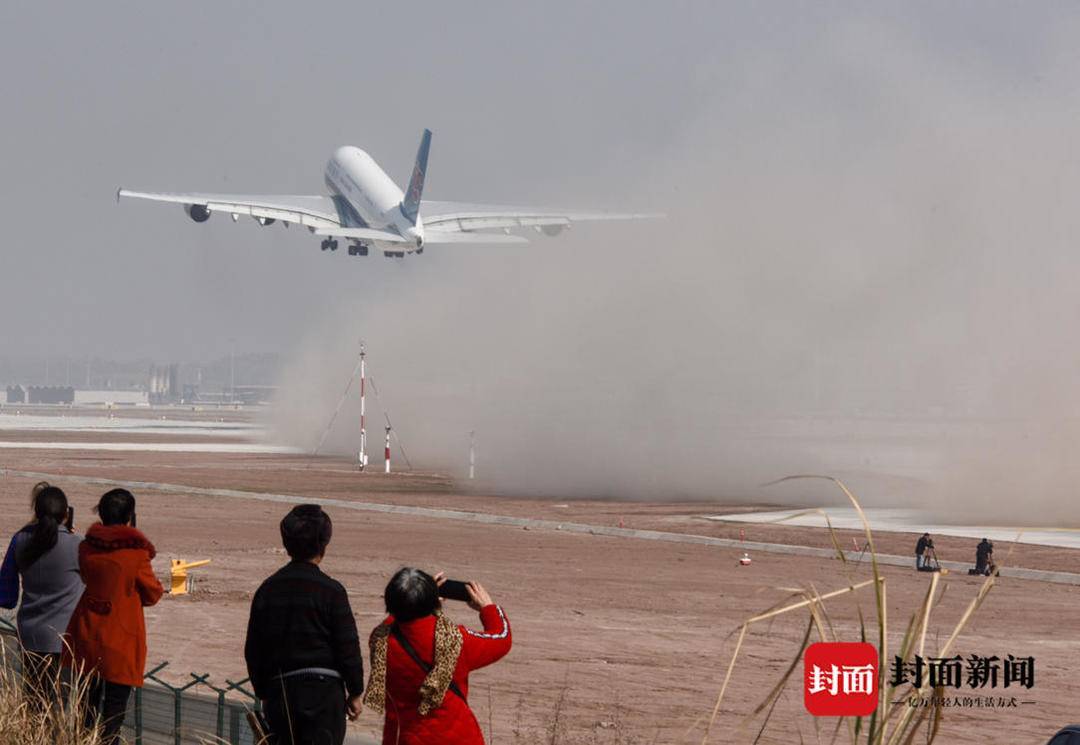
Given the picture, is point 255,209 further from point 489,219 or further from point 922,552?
point 922,552

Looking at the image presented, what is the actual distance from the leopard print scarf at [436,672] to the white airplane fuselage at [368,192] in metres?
71.5

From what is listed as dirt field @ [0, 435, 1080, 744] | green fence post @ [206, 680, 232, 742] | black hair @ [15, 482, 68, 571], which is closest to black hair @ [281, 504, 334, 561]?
green fence post @ [206, 680, 232, 742]

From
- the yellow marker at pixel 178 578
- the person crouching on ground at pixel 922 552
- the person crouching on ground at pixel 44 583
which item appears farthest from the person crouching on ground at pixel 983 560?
the person crouching on ground at pixel 44 583

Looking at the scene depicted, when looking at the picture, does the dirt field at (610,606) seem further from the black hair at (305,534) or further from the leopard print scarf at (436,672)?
the black hair at (305,534)

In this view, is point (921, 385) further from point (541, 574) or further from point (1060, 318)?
point (541, 574)

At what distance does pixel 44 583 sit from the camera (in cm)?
1067

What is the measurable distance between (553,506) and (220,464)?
23011 millimetres

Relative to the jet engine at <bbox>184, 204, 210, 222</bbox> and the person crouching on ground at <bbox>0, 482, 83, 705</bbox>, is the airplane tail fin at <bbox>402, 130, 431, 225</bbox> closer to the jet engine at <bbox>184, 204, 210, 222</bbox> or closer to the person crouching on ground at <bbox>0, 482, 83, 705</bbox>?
the jet engine at <bbox>184, 204, 210, 222</bbox>

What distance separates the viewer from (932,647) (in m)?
20.2

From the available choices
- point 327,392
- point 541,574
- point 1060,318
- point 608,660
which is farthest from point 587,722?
point 327,392

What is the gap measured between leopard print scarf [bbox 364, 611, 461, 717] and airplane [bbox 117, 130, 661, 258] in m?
66.5

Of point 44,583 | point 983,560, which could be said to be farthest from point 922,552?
point 44,583

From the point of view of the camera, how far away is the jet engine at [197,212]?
78188 mm

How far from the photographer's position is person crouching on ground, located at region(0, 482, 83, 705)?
34.6 feet
